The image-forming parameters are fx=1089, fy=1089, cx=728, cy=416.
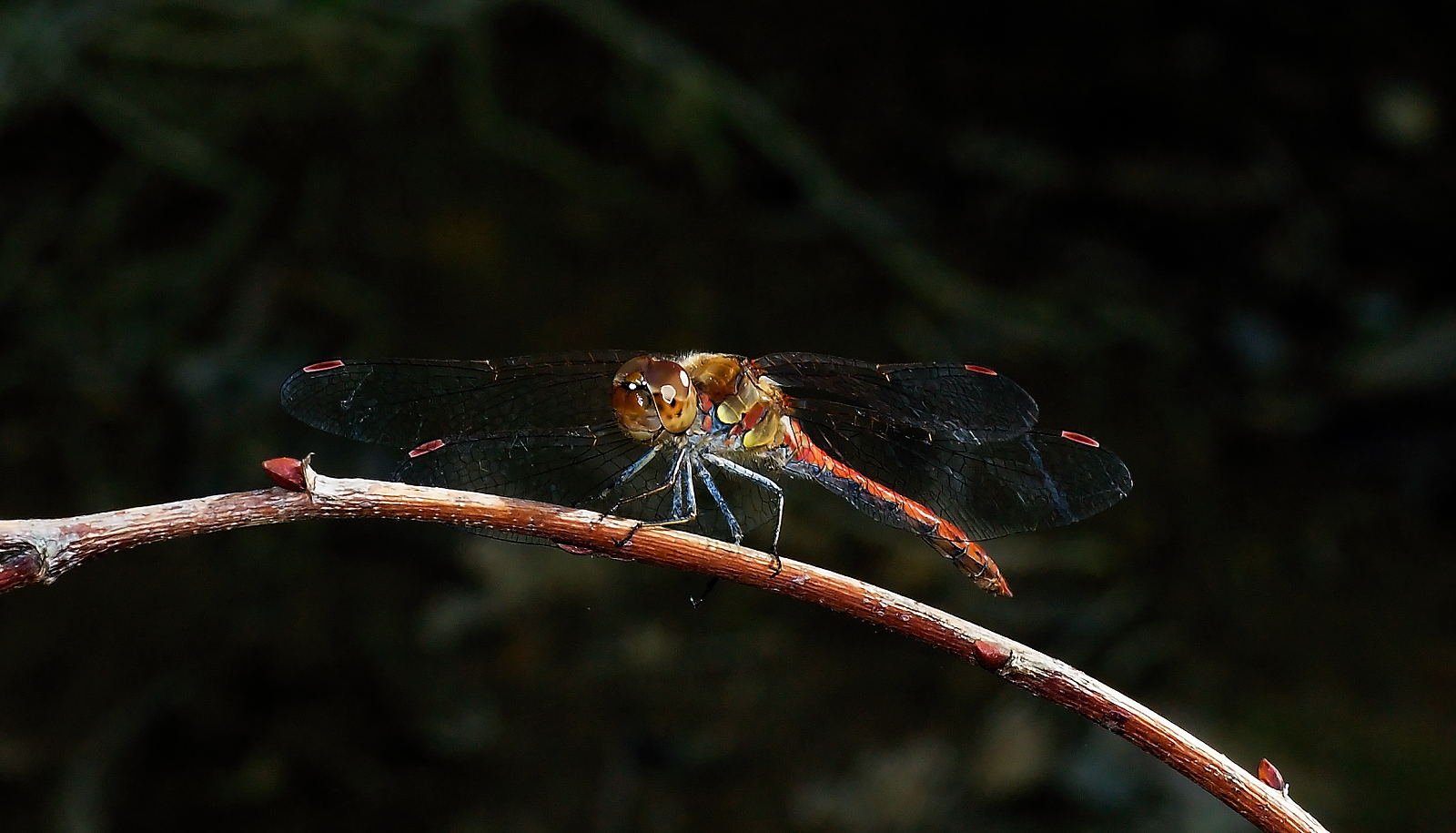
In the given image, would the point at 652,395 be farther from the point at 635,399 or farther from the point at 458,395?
the point at 458,395

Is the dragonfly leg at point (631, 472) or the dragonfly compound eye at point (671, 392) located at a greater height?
the dragonfly compound eye at point (671, 392)

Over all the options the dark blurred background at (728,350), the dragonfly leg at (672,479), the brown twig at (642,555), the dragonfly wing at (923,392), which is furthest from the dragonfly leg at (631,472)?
the dark blurred background at (728,350)

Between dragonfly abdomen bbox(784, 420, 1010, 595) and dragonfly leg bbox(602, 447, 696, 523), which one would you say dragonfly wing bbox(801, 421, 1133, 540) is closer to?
dragonfly abdomen bbox(784, 420, 1010, 595)

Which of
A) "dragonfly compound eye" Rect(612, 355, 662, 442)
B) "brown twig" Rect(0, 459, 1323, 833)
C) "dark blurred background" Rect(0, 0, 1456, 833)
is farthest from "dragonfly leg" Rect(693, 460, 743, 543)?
"dark blurred background" Rect(0, 0, 1456, 833)

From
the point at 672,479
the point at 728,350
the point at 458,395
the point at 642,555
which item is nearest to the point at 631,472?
the point at 672,479

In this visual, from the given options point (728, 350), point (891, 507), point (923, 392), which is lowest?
point (728, 350)

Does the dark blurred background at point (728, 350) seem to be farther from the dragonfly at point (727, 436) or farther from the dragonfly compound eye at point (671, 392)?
the dragonfly compound eye at point (671, 392)
